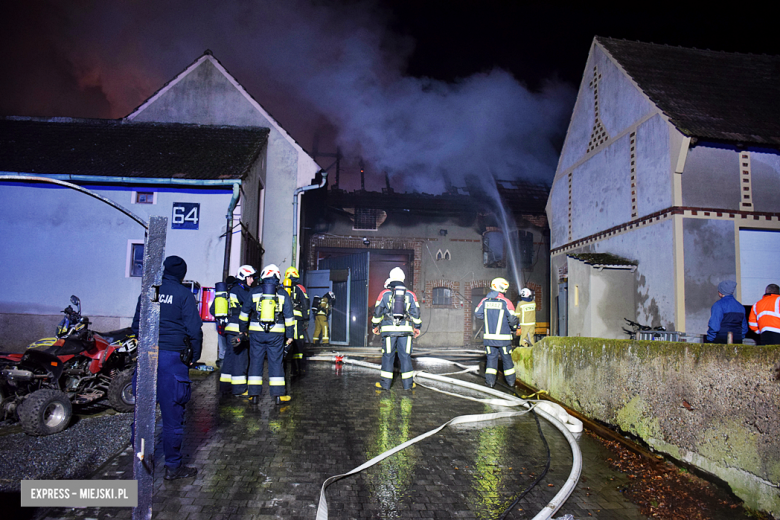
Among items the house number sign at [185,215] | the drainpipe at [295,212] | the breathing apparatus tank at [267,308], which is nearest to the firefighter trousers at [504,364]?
the breathing apparatus tank at [267,308]

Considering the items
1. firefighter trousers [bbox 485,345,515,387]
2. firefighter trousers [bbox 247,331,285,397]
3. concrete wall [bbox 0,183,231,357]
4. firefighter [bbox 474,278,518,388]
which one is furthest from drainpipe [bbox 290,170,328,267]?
firefighter trousers [bbox 485,345,515,387]

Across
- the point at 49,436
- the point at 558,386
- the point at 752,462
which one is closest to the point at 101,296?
the point at 49,436

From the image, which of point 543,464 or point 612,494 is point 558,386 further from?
point 612,494

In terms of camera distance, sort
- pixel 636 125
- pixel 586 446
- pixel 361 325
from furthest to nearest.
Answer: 1. pixel 361 325
2. pixel 636 125
3. pixel 586 446

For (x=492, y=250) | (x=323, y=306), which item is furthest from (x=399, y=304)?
(x=492, y=250)

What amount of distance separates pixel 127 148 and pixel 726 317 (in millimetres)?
13181

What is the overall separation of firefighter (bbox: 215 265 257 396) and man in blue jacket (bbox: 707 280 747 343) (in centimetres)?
638

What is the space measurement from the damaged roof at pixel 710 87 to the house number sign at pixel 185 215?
11042 mm

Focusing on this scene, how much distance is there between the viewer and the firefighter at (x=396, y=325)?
7.47 metres

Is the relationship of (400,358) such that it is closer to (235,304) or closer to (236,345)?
(236,345)

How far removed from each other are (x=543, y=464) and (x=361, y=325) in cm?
1108

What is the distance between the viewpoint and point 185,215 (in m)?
10.5

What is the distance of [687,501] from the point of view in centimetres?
354

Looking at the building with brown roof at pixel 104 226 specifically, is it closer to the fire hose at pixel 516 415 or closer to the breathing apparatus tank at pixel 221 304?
the breathing apparatus tank at pixel 221 304
